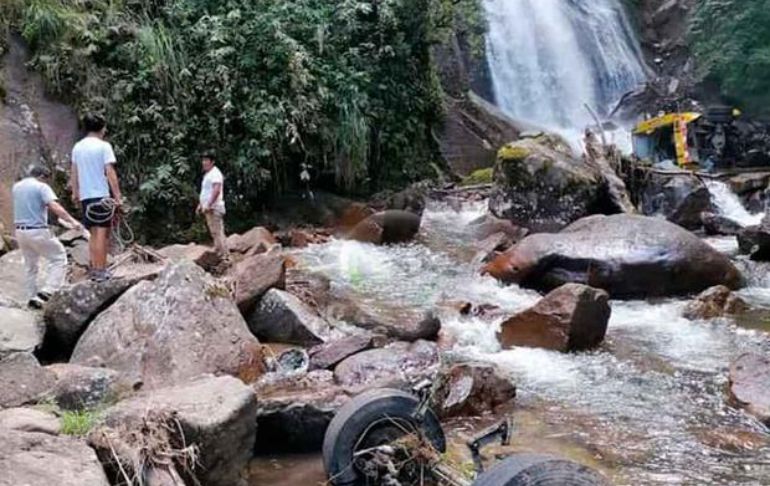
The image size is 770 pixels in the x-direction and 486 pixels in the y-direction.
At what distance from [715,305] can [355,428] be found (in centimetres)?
610

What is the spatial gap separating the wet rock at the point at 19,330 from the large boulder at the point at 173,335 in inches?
13.4

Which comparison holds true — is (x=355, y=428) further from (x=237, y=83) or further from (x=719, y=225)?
(x=719, y=225)

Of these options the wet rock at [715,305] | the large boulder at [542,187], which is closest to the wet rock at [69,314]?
the wet rock at [715,305]

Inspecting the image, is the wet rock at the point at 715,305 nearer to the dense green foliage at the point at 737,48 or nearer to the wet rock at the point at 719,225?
the wet rock at the point at 719,225

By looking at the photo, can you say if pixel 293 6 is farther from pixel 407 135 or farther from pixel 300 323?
pixel 300 323

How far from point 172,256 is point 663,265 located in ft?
20.0

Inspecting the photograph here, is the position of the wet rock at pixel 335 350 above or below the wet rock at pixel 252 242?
below

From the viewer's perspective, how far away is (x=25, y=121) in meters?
12.3

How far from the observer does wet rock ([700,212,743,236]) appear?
1382 centimetres

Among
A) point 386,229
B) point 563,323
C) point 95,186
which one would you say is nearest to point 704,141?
point 386,229

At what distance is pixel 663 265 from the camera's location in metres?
10.1

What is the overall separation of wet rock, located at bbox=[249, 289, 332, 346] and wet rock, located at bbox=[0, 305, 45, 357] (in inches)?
80.6

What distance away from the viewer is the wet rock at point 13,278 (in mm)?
7547

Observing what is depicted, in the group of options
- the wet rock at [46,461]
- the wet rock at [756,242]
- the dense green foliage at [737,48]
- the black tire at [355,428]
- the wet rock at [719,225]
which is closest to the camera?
the wet rock at [46,461]
